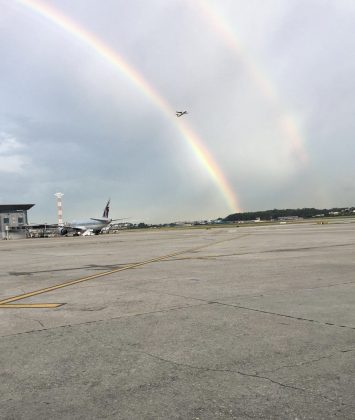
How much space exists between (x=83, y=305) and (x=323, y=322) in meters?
4.94

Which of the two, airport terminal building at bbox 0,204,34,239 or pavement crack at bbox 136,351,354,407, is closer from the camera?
pavement crack at bbox 136,351,354,407

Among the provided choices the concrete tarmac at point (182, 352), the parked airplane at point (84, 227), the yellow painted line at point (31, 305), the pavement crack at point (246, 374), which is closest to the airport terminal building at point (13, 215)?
the parked airplane at point (84, 227)

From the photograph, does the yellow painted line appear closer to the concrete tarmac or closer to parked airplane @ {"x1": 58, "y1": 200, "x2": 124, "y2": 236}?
the concrete tarmac

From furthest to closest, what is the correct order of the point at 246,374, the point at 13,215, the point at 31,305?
the point at 13,215
the point at 31,305
the point at 246,374

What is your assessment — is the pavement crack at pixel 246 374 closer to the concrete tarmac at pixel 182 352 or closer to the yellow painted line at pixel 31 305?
the concrete tarmac at pixel 182 352

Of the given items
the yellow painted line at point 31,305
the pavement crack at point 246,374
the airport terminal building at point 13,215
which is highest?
the airport terminal building at point 13,215

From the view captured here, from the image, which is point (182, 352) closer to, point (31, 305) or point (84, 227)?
point (31, 305)

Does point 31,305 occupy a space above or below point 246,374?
above

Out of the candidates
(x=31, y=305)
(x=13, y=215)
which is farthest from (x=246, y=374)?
(x=13, y=215)

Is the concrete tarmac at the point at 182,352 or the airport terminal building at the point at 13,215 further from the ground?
the airport terminal building at the point at 13,215

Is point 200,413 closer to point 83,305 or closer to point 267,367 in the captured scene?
point 267,367

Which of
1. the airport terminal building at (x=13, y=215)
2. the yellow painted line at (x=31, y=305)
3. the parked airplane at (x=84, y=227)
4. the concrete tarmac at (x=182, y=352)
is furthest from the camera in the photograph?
the airport terminal building at (x=13, y=215)

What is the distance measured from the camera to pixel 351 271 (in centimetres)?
1355

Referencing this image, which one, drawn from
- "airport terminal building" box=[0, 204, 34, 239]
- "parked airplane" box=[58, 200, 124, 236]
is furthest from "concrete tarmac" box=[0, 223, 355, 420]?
"airport terminal building" box=[0, 204, 34, 239]
